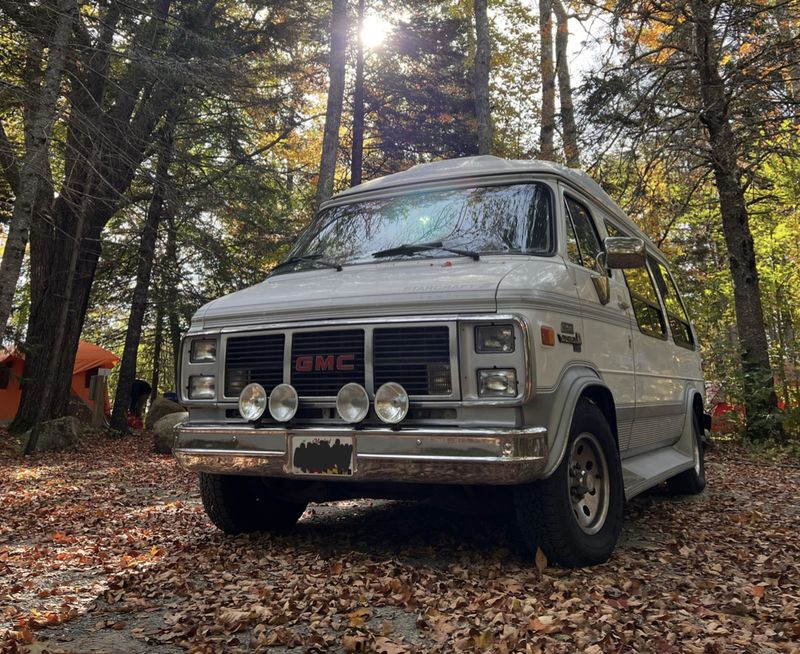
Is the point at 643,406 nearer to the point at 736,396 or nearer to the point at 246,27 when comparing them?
the point at 736,396

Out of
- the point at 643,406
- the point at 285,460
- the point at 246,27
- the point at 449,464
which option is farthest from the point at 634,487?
the point at 246,27

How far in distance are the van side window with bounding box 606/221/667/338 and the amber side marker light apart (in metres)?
1.88

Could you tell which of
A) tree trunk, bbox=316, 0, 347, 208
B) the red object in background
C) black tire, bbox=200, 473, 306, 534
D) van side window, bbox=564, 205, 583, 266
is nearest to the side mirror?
van side window, bbox=564, 205, 583, 266

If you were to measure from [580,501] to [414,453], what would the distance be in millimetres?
1197

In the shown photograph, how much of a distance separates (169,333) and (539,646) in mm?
21497

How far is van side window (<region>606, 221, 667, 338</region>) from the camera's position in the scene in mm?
5617

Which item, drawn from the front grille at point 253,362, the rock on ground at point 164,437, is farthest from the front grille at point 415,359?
the rock on ground at point 164,437

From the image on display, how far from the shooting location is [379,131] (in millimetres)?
20969

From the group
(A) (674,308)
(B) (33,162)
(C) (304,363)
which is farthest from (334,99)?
(C) (304,363)

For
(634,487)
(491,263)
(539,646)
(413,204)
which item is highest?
(413,204)

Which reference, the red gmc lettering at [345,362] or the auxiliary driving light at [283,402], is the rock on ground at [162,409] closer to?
the auxiliary driving light at [283,402]

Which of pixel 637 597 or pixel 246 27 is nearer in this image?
pixel 637 597

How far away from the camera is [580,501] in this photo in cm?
416

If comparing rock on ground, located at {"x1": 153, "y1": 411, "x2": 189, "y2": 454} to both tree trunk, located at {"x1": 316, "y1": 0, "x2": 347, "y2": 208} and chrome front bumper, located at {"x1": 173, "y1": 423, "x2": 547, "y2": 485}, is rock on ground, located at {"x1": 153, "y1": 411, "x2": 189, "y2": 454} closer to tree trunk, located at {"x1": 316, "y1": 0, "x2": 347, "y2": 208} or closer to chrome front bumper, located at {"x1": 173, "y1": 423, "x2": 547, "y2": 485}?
tree trunk, located at {"x1": 316, "y1": 0, "x2": 347, "y2": 208}
